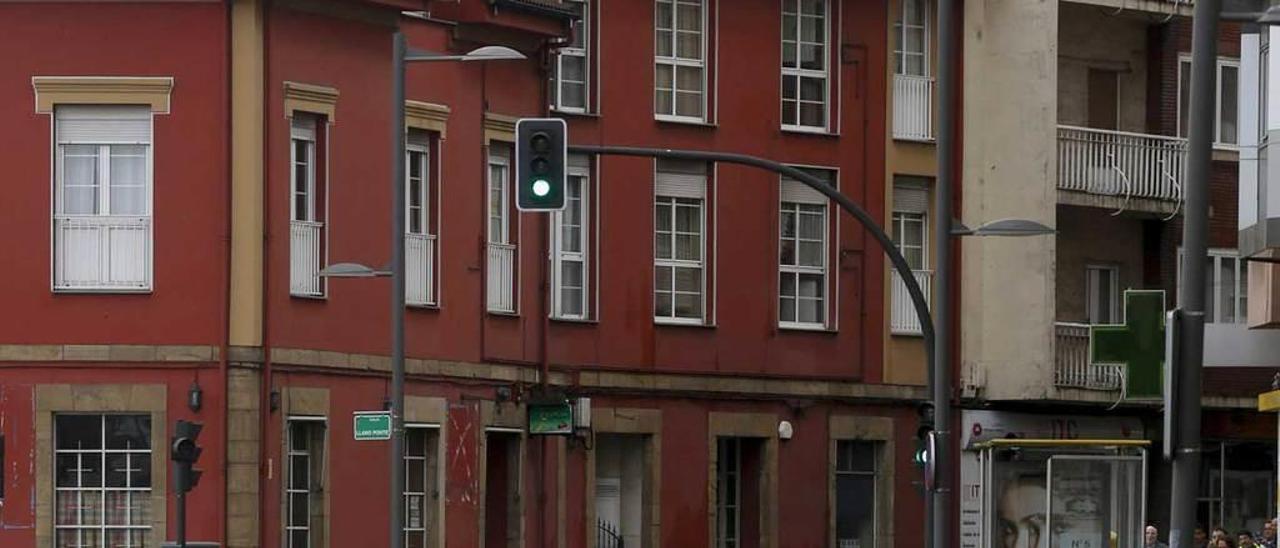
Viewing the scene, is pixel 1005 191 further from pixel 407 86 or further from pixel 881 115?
pixel 407 86

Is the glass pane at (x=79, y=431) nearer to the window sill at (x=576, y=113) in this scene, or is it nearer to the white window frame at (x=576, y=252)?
the white window frame at (x=576, y=252)

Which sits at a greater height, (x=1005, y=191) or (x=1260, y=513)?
(x=1005, y=191)

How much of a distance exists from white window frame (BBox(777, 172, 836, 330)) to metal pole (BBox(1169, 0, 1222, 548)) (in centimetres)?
2671

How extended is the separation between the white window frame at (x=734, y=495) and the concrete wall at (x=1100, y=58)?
780 centimetres

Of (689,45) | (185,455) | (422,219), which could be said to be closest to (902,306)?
(689,45)

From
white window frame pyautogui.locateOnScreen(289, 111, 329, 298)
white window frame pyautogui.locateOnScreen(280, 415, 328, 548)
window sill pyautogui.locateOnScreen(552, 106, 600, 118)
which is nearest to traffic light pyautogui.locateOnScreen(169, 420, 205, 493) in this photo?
white window frame pyautogui.locateOnScreen(280, 415, 328, 548)

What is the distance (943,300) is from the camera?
2948cm

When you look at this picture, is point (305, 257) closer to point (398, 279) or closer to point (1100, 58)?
point (398, 279)

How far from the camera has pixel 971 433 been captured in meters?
47.3

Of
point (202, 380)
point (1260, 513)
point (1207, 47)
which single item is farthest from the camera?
point (1260, 513)

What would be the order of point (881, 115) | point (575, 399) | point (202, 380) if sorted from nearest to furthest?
point (202, 380) → point (575, 399) → point (881, 115)

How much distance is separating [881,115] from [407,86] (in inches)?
425

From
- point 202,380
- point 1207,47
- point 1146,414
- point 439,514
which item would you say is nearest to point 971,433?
point 1146,414

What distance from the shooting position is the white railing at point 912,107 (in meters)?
47.0
